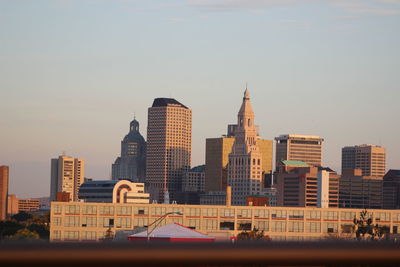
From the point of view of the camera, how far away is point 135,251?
945 cm

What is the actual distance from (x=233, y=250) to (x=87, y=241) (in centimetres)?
150

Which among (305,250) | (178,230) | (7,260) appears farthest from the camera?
(178,230)

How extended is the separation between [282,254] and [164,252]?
1153mm

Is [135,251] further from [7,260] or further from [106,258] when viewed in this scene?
[7,260]

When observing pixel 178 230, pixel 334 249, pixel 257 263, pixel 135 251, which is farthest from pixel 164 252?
pixel 178 230

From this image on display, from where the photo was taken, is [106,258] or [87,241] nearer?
[106,258]

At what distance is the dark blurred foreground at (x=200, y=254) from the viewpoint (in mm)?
9219

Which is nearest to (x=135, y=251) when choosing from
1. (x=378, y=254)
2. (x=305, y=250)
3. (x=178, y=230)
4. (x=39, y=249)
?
(x=39, y=249)

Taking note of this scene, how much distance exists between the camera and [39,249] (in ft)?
30.6

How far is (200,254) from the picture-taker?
9.49m

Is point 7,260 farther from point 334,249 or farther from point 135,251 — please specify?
point 334,249

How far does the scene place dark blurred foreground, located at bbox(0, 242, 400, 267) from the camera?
922cm

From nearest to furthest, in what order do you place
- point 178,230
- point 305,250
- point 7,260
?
1. point 7,260
2. point 305,250
3. point 178,230

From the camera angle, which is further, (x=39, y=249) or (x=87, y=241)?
(x=87, y=241)
